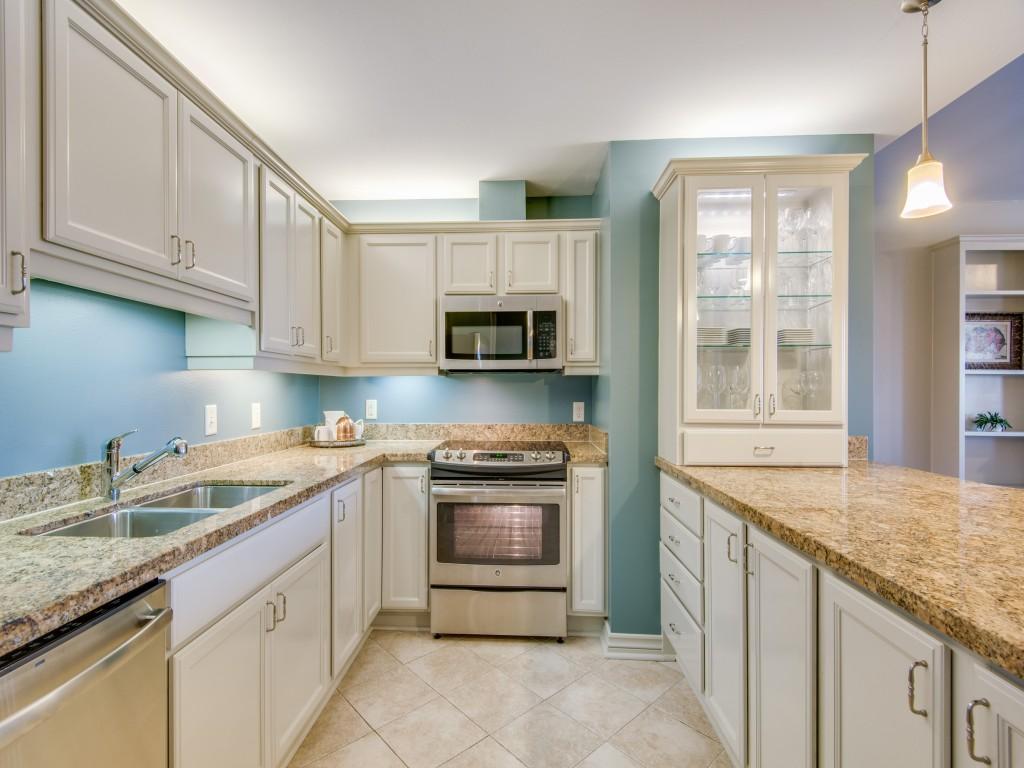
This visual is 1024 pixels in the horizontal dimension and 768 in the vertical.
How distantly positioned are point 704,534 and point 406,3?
2155mm

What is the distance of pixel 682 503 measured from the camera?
192 cm

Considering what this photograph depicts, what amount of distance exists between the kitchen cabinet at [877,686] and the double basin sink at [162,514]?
5.69ft

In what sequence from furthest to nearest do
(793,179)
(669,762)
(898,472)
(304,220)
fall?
(304,220) < (793,179) < (898,472) < (669,762)

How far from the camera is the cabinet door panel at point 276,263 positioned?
1859 millimetres

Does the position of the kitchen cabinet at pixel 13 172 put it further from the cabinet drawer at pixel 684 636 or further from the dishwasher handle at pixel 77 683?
the cabinet drawer at pixel 684 636

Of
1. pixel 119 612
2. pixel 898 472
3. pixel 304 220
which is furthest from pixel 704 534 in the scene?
pixel 304 220

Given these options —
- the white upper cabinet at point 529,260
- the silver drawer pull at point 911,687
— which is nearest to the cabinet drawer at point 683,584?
the silver drawer pull at point 911,687

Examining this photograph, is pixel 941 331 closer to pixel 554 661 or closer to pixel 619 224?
pixel 619 224

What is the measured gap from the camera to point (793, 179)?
6.35 ft

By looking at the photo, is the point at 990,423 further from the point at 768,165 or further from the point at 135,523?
the point at 135,523

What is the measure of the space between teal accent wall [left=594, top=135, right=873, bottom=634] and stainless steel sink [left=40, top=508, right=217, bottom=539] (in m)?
1.79

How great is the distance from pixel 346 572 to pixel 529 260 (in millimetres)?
1943

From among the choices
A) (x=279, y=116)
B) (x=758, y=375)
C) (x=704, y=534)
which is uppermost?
(x=279, y=116)

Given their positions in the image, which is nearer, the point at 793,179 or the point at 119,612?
the point at 119,612
